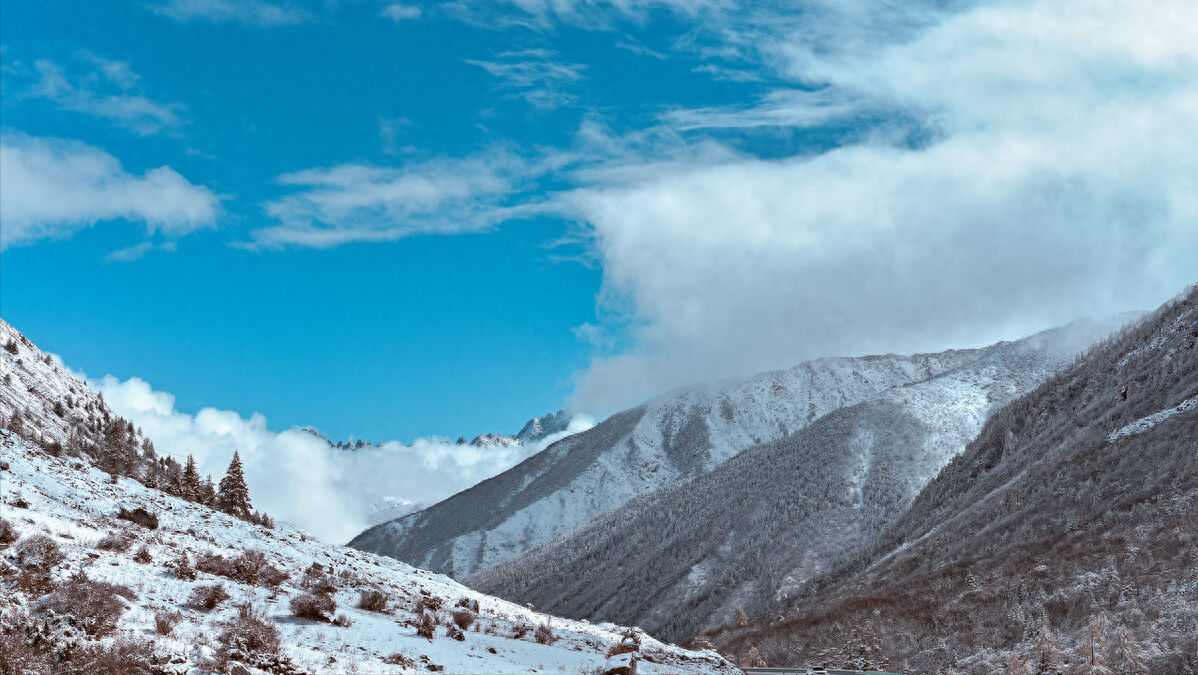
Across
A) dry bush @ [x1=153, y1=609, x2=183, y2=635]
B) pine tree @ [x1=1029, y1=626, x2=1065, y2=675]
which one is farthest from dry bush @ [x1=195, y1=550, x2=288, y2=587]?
pine tree @ [x1=1029, y1=626, x2=1065, y2=675]

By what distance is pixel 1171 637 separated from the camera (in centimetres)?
2445

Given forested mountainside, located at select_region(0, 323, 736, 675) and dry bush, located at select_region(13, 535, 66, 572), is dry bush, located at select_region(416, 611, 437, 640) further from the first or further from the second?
dry bush, located at select_region(13, 535, 66, 572)

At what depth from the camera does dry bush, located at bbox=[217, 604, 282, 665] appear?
1539 cm

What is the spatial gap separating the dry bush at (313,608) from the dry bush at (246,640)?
2.38m

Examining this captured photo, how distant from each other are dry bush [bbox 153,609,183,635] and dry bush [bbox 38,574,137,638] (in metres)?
0.69

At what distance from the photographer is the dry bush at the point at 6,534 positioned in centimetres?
1939

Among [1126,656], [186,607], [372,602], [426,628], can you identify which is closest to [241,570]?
[372,602]

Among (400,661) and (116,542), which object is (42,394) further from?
(400,661)

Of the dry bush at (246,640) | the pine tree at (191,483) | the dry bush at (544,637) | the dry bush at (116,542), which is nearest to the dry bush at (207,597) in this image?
the dry bush at (246,640)

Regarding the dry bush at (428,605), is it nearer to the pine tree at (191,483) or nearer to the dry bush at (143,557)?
the dry bush at (143,557)

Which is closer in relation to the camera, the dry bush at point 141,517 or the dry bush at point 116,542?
the dry bush at point 116,542

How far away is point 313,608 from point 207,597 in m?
2.49

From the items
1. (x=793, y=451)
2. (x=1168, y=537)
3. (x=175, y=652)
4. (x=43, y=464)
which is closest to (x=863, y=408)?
(x=793, y=451)

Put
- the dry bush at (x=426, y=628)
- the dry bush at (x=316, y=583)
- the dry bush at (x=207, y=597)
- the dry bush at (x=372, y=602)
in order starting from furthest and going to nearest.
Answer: the dry bush at (x=372, y=602)
the dry bush at (x=316, y=583)
the dry bush at (x=426, y=628)
the dry bush at (x=207, y=597)
